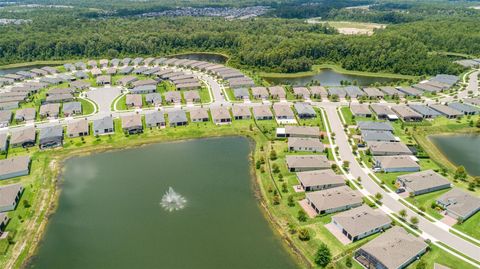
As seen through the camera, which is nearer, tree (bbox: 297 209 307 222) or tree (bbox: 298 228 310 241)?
tree (bbox: 298 228 310 241)

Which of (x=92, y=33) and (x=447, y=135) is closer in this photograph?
(x=447, y=135)

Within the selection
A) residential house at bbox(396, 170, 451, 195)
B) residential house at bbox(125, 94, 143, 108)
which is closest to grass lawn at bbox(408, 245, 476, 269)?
residential house at bbox(396, 170, 451, 195)

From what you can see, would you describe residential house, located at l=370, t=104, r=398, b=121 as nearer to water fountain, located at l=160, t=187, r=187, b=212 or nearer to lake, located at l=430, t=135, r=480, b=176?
lake, located at l=430, t=135, r=480, b=176

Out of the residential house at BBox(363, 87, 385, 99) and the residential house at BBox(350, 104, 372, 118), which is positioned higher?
the residential house at BBox(363, 87, 385, 99)

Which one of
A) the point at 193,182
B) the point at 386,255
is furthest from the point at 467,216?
the point at 193,182

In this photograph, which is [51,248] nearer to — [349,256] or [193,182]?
[193,182]
